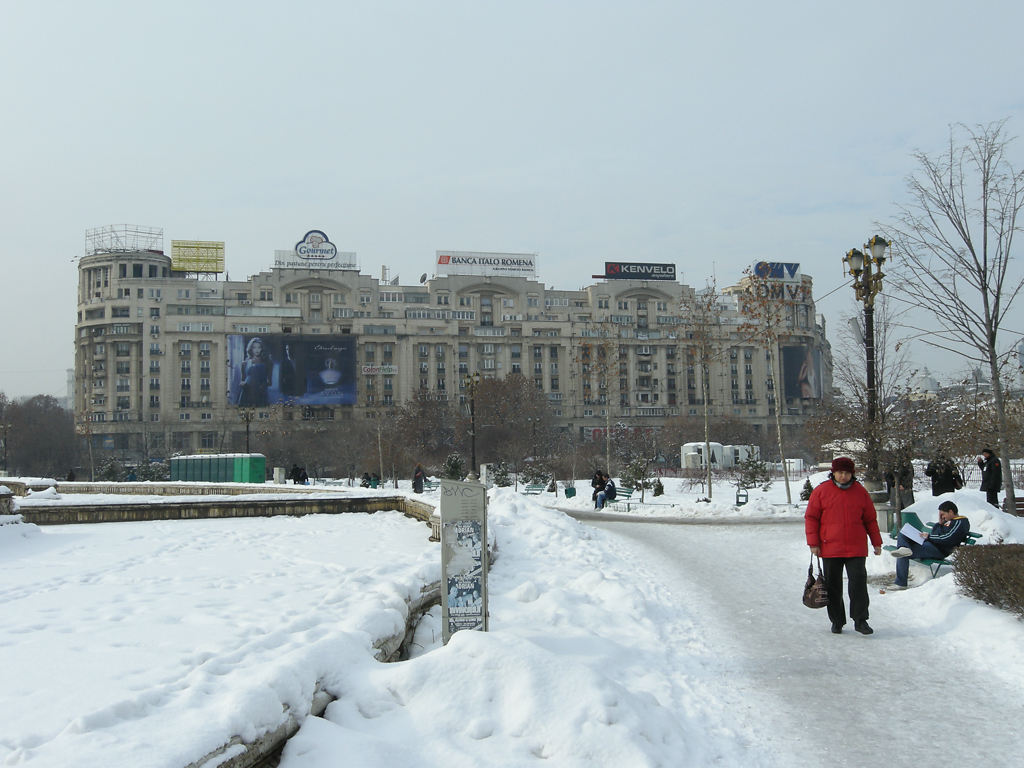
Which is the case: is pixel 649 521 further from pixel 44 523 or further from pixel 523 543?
pixel 44 523

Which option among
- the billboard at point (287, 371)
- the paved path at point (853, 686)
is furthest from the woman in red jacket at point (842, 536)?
the billboard at point (287, 371)

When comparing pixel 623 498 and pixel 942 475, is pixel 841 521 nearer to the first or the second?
pixel 942 475

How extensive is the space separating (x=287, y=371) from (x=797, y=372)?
61.2 metres

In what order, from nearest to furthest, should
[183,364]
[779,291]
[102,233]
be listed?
[779,291]
[183,364]
[102,233]

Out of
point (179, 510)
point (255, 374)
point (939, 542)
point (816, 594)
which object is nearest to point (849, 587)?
point (816, 594)

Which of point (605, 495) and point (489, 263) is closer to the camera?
point (605, 495)

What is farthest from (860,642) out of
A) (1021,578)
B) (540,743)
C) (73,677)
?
(73,677)

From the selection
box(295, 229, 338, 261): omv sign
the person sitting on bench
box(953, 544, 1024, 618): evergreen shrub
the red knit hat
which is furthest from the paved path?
box(295, 229, 338, 261): omv sign

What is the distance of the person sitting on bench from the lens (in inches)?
376

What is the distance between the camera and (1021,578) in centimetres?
733

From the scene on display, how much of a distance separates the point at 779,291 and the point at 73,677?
28.8m

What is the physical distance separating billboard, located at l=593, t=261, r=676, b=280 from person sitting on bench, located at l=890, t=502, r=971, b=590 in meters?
102

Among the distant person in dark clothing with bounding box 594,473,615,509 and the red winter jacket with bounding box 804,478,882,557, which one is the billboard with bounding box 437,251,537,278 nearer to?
the distant person in dark clothing with bounding box 594,473,615,509

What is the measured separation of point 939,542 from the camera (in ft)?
31.8
